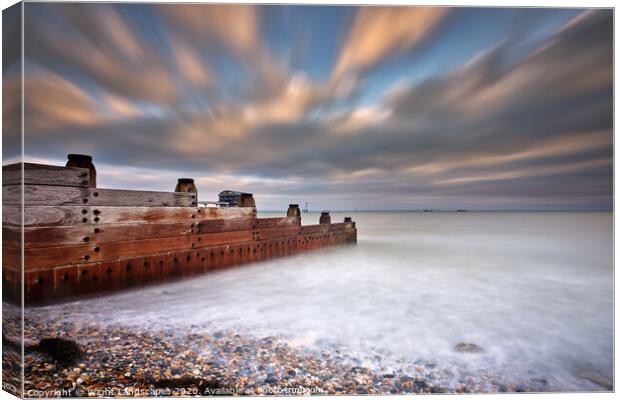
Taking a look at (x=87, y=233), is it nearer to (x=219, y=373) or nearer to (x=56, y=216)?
(x=56, y=216)

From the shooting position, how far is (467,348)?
3.06 m

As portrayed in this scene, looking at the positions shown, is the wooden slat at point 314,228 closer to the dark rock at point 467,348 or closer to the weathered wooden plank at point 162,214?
the weathered wooden plank at point 162,214

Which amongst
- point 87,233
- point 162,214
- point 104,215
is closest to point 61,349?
point 87,233

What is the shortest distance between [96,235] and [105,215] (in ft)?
0.99

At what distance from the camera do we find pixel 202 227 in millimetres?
5531

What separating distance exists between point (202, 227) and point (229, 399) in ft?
12.2

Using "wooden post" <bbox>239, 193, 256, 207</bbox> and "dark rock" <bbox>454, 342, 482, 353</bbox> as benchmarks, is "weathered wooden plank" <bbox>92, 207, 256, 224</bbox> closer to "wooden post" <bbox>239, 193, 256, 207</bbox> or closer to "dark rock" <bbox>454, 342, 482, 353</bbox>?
"wooden post" <bbox>239, 193, 256, 207</bbox>

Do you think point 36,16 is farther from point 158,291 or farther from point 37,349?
point 158,291

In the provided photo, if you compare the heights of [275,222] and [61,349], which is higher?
[275,222]

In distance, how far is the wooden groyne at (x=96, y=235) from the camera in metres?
3.34

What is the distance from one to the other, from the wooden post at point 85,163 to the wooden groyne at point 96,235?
4 cm

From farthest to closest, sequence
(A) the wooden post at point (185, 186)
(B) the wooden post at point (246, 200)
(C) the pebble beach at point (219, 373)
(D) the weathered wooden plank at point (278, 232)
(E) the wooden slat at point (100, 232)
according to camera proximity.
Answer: (D) the weathered wooden plank at point (278, 232) → (B) the wooden post at point (246, 200) → (A) the wooden post at point (185, 186) → (E) the wooden slat at point (100, 232) → (C) the pebble beach at point (219, 373)

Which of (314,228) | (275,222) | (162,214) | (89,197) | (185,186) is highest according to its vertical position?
(185,186)

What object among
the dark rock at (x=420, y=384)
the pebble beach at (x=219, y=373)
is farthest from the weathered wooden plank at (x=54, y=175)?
the dark rock at (x=420, y=384)
